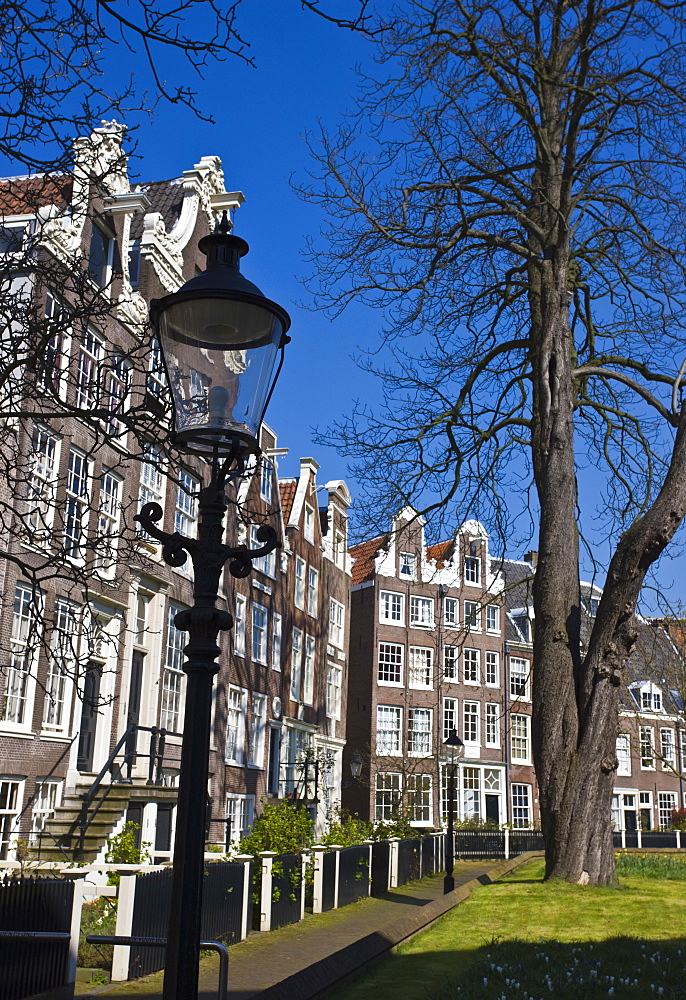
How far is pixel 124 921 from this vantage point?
10.8 metres

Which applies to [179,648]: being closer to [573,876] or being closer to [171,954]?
[573,876]

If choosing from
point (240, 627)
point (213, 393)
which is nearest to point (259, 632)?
point (240, 627)

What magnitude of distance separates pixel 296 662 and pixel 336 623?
16.2ft

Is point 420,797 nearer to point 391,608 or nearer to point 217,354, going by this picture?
point 391,608

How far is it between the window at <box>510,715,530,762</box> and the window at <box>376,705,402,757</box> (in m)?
7.66

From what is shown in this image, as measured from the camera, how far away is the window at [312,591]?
37809mm

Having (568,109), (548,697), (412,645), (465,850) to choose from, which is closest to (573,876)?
(548,697)

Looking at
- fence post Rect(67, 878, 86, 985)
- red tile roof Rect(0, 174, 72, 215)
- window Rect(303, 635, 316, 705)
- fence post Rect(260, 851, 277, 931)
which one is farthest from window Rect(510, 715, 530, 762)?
red tile roof Rect(0, 174, 72, 215)

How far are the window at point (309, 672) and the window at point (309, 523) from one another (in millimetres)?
3631

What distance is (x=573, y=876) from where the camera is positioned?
13.9 meters

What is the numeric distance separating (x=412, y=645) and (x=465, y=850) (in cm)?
1310

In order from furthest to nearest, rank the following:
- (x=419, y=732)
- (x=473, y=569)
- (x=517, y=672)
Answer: (x=517, y=672)
(x=473, y=569)
(x=419, y=732)

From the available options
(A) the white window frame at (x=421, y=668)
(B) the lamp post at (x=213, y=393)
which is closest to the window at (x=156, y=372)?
(B) the lamp post at (x=213, y=393)

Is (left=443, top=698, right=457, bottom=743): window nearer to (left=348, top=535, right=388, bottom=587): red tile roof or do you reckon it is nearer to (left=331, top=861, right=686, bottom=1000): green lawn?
(left=348, top=535, right=388, bottom=587): red tile roof
